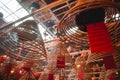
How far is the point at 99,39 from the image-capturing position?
0.96m

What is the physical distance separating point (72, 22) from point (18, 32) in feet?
1.71

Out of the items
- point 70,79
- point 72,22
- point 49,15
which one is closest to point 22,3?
point 49,15

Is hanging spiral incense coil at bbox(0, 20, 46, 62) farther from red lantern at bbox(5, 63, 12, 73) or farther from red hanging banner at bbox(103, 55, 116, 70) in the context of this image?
red lantern at bbox(5, 63, 12, 73)

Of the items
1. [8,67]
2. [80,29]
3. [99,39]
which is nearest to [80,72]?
[8,67]

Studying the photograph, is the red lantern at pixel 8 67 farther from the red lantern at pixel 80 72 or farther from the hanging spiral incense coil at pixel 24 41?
the red lantern at pixel 80 72

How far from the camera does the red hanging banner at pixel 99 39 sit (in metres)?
0.93

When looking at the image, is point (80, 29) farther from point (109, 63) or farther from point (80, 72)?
point (80, 72)

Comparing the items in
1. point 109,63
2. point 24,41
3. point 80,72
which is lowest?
point 109,63

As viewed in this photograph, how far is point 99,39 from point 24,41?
0.70m

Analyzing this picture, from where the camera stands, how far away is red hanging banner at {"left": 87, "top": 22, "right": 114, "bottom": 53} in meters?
0.93

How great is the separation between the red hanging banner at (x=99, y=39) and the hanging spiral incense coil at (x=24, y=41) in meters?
0.50

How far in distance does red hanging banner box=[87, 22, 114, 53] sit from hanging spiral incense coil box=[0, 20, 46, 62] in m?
0.50

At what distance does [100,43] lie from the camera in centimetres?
95

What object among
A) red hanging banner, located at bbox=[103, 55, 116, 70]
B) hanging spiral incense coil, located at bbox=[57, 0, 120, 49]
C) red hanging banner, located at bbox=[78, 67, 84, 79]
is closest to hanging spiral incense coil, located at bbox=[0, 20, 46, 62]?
hanging spiral incense coil, located at bbox=[57, 0, 120, 49]
